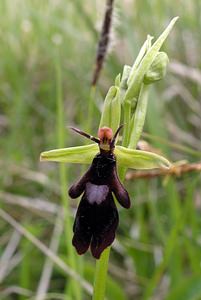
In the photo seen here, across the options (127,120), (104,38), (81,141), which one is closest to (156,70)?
(127,120)

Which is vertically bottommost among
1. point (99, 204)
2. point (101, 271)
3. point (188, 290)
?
point (188, 290)

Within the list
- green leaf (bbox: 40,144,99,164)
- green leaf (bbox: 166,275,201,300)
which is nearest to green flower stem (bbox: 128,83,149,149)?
green leaf (bbox: 40,144,99,164)

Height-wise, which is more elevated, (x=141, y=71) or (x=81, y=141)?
(x=141, y=71)

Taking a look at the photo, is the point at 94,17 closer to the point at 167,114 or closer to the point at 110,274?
the point at 167,114

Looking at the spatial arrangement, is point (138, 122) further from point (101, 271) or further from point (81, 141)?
point (81, 141)

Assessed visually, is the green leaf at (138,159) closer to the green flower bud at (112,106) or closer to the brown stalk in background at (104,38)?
the green flower bud at (112,106)

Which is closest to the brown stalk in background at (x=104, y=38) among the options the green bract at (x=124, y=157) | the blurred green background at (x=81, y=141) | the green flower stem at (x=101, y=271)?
the blurred green background at (x=81, y=141)

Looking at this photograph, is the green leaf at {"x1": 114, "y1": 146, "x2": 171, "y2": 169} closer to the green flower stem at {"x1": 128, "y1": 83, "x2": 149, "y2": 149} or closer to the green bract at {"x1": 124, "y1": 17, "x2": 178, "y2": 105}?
the green flower stem at {"x1": 128, "y1": 83, "x2": 149, "y2": 149}
